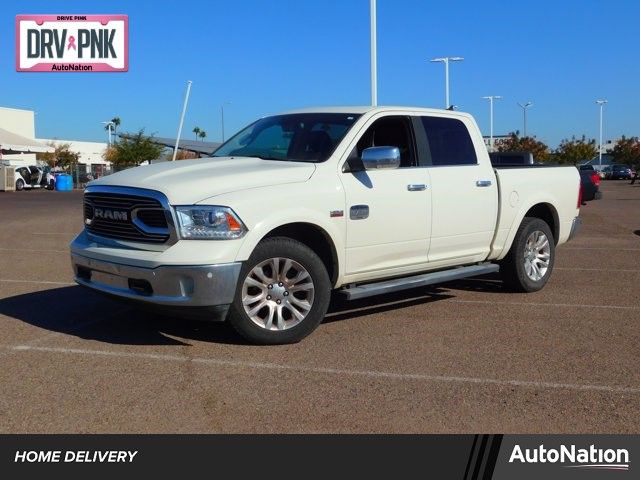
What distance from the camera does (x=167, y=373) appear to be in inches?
203

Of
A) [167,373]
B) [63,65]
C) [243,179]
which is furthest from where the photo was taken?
[63,65]

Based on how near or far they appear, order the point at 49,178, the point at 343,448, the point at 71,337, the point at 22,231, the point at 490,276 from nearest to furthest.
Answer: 1. the point at 343,448
2. the point at 71,337
3. the point at 490,276
4. the point at 22,231
5. the point at 49,178

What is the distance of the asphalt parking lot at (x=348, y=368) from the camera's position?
430 centimetres

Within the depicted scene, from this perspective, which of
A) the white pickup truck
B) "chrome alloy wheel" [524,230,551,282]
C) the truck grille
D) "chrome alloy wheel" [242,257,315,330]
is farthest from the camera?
"chrome alloy wheel" [524,230,551,282]

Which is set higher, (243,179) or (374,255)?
(243,179)

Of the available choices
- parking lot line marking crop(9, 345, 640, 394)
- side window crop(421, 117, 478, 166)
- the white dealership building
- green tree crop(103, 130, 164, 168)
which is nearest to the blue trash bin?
the white dealership building

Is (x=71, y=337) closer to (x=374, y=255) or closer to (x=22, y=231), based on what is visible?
(x=374, y=255)

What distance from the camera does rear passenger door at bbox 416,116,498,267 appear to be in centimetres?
698

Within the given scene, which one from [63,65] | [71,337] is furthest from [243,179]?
[63,65]

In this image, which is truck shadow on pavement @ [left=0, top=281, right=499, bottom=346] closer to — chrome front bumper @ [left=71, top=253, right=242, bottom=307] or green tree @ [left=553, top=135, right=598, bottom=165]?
chrome front bumper @ [left=71, top=253, right=242, bottom=307]

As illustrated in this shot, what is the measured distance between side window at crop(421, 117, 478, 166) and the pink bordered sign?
63.5ft

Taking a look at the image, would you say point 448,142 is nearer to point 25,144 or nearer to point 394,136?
point 394,136

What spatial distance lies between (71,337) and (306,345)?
6.51ft

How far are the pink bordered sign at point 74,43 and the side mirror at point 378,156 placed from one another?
20212 millimetres
